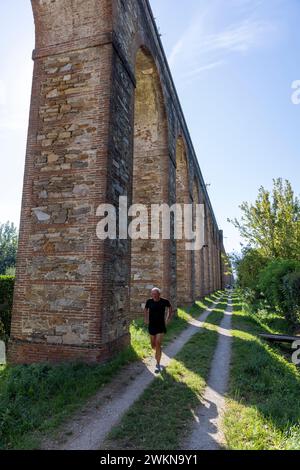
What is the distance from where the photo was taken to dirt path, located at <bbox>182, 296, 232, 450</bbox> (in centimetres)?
318

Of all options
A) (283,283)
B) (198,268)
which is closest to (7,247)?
(198,268)

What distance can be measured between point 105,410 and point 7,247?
52106 mm

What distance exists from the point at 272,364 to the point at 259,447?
10.5 ft

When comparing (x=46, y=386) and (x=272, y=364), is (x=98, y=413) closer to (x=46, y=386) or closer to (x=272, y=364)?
(x=46, y=386)

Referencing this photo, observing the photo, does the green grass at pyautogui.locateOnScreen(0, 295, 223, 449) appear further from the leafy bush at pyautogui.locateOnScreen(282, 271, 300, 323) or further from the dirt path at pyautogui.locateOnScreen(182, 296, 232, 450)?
the leafy bush at pyautogui.locateOnScreen(282, 271, 300, 323)

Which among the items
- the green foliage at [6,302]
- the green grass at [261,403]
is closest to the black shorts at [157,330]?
the green grass at [261,403]

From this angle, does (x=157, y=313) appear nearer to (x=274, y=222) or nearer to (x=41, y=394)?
(x=41, y=394)

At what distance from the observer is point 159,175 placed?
1118 centimetres

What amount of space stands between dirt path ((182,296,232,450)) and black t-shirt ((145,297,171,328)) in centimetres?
132

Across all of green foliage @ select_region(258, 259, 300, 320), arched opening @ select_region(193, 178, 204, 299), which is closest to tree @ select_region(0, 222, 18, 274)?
arched opening @ select_region(193, 178, 204, 299)

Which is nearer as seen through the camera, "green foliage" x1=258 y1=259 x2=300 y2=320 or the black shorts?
the black shorts

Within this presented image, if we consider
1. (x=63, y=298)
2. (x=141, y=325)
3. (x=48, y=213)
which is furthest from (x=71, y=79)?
(x=141, y=325)

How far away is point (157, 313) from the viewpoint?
223 inches

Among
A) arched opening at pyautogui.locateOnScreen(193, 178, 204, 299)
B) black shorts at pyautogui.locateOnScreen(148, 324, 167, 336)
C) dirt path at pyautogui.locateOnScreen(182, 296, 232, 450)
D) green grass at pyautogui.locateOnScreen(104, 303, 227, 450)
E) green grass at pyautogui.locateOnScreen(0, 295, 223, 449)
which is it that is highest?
arched opening at pyautogui.locateOnScreen(193, 178, 204, 299)
